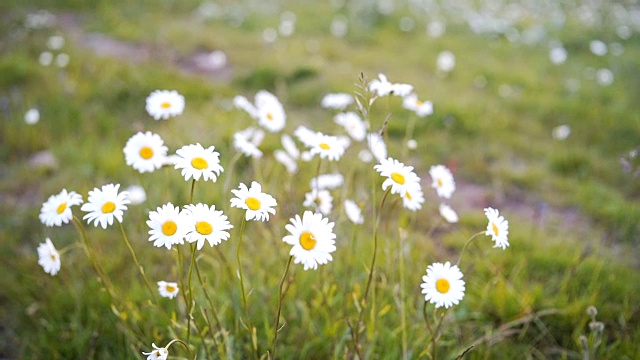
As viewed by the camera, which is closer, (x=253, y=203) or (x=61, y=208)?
(x=253, y=203)

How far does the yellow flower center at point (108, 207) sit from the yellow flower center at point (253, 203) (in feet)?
1.37

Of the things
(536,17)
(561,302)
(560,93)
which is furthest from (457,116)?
(536,17)

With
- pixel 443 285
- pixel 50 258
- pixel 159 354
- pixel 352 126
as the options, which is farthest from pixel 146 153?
pixel 443 285

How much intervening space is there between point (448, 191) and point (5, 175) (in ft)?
8.61

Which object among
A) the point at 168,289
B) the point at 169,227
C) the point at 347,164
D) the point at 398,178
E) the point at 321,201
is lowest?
the point at 347,164

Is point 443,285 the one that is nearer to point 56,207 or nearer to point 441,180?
point 441,180

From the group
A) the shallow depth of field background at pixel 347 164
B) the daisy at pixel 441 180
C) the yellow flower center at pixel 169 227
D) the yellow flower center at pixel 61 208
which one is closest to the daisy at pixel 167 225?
the yellow flower center at pixel 169 227

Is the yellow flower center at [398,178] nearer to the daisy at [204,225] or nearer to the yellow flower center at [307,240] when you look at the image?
the yellow flower center at [307,240]

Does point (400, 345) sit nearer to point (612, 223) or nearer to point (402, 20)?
point (612, 223)

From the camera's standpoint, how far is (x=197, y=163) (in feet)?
4.51

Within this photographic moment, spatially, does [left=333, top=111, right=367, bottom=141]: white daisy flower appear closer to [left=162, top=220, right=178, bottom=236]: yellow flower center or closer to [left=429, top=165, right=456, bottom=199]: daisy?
[left=429, top=165, right=456, bottom=199]: daisy

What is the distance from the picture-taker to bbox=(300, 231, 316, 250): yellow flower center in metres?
1.29

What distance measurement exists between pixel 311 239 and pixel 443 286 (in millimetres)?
396

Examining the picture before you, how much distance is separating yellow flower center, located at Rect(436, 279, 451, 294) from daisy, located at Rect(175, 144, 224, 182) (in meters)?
0.65
